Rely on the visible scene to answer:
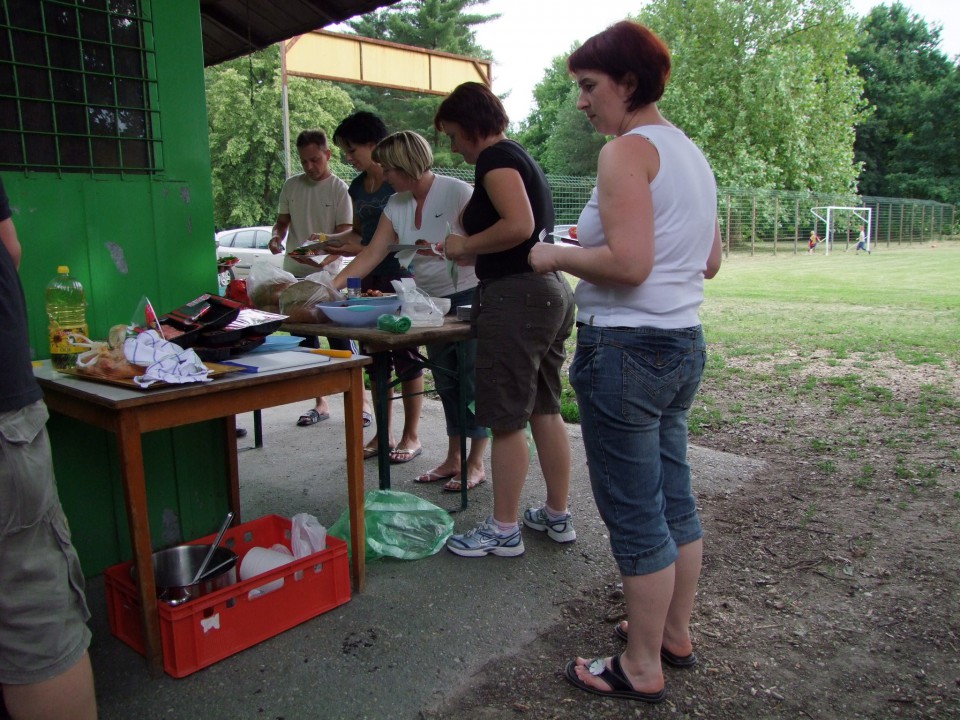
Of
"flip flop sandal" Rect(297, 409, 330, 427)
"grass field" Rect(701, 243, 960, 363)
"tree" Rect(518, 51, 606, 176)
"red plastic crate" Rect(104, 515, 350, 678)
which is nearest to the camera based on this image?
"red plastic crate" Rect(104, 515, 350, 678)

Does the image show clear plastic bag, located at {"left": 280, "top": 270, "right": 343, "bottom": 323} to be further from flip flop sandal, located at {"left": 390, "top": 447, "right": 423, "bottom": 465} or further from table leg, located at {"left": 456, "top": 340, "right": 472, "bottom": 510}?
flip flop sandal, located at {"left": 390, "top": 447, "right": 423, "bottom": 465}

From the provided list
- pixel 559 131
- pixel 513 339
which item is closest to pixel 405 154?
pixel 513 339

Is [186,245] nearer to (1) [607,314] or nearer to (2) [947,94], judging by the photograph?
(1) [607,314]

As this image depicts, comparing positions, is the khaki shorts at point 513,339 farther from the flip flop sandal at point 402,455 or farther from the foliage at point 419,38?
the foliage at point 419,38

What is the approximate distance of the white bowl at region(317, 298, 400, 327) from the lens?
2.97m

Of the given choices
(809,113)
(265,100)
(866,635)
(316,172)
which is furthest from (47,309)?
(809,113)

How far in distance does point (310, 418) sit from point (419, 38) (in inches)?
1252

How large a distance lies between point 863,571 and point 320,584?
194 cm

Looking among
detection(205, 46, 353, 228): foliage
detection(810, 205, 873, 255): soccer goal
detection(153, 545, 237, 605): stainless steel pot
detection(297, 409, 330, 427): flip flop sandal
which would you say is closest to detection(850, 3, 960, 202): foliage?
detection(810, 205, 873, 255): soccer goal

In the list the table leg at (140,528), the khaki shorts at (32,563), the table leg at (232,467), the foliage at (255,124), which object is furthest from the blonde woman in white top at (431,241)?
the foliage at (255,124)

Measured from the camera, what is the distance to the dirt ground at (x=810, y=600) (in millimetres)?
2006

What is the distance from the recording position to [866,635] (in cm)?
232

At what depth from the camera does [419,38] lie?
108ft

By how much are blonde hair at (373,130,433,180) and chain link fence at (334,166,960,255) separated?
13486mm
